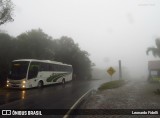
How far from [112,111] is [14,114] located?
4.46 m

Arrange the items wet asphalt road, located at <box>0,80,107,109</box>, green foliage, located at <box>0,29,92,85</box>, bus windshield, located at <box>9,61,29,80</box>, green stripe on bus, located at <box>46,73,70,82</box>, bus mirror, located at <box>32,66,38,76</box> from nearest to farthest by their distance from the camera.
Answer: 1. wet asphalt road, located at <box>0,80,107,109</box>
2. bus windshield, located at <box>9,61,29,80</box>
3. bus mirror, located at <box>32,66,38,76</box>
4. green stripe on bus, located at <box>46,73,70,82</box>
5. green foliage, located at <box>0,29,92,85</box>

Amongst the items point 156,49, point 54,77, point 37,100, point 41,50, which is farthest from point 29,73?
point 156,49

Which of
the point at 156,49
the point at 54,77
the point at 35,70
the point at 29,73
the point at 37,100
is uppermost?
the point at 156,49

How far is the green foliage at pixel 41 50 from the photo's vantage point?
1371 inches

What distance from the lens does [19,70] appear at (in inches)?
912

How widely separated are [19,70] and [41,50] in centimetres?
2070

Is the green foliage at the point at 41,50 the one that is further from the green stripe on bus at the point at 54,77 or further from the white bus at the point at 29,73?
the white bus at the point at 29,73

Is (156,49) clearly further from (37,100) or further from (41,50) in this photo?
(37,100)

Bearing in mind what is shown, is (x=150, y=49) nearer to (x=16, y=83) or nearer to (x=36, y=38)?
(x=36, y=38)

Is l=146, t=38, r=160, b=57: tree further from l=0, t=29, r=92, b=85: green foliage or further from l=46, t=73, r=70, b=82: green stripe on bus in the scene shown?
l=46, t=73, r=70, b=82: green stripe on bus

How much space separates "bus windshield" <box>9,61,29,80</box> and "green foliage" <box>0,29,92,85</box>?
867 cm

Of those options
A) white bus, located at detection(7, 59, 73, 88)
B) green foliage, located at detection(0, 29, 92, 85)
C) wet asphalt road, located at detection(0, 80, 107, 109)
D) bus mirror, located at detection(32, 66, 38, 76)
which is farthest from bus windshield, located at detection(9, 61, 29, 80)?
green foliage, located at detection(0, 29, 92, 85)

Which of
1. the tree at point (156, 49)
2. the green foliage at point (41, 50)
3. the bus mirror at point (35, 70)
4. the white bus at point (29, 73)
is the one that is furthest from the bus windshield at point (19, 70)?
the tree at point (156, 49)

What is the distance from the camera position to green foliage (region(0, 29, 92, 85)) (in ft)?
114
